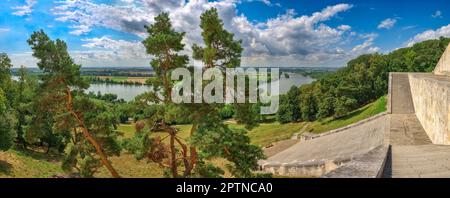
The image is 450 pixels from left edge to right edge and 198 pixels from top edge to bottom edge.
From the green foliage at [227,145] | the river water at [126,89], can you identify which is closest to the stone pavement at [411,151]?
A: the green foliage at [227,145]

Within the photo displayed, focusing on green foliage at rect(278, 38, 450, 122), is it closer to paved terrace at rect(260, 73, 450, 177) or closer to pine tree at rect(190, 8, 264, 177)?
paved terrace at rect(260, 73, 450, 177)

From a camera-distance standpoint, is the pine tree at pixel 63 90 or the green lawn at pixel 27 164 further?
the green lawn at pixel 27 164

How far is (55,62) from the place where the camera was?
1229 centimetres

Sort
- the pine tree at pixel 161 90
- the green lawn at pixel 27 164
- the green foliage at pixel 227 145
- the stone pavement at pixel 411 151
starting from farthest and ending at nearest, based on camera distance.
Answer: the green lawn at pixel 27 164 → the pine tree at pixel 161 90 → the green foliage at pixel 227 145 → the stone pavement at pixel 411 151

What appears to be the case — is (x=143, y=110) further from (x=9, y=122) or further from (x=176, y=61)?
(x=9, y=122)

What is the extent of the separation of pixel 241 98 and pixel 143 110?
10.3ft

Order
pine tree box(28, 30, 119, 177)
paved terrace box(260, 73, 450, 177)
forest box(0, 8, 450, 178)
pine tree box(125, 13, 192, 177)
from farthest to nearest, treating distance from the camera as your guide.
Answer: pine tree box(28, 30, 119, 177), pine tree box(125, 13, 192, 177), forest box(0, 8, 450, 178), paved terrace box(260, 73, 450, 177)

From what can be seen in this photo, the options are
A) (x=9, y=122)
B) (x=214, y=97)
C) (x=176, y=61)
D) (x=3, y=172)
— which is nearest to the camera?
(x=214, y=97)

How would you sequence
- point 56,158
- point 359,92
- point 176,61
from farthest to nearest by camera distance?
point 359,92 → point 56,158 → point 176,61

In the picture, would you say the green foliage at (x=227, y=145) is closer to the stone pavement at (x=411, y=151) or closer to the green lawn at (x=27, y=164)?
the stone pavement at (x=411, y=151)

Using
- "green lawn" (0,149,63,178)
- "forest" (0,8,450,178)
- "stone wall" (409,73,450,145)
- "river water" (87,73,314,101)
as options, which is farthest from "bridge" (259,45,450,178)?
"green lawn" (0,149,63,178)

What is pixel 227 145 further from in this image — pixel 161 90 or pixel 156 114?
pixel 161 90

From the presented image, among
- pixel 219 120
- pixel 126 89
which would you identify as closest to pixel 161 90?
pixel 219 120
